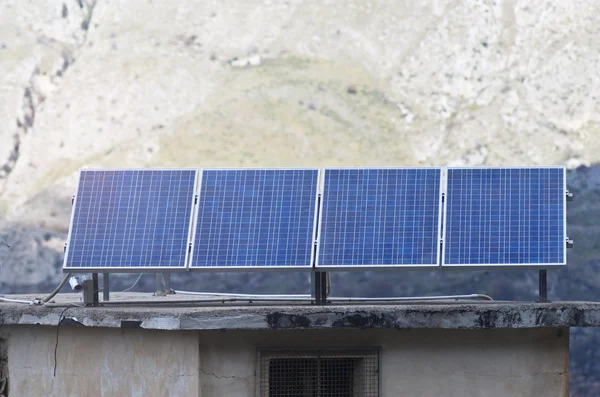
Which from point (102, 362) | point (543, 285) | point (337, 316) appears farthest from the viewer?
point (543, 285)

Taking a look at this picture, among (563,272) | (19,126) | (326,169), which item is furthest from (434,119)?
(326,169)

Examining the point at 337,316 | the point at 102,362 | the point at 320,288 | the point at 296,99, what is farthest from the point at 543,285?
the point at 296,99

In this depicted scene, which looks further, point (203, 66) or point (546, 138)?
point (203, 66)

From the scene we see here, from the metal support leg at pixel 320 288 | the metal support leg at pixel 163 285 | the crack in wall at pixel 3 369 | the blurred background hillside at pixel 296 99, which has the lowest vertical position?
the crack in wall at pixel 3 369

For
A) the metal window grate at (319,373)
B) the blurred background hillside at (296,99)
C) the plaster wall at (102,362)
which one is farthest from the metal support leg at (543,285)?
the blurred background hillside at (296,99)

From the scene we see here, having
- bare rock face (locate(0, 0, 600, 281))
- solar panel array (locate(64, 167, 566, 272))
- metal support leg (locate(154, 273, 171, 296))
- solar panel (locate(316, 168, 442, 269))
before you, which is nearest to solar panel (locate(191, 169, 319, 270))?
solar panel array (locate(64, 167, 566, 272))

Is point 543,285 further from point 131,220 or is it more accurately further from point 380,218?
point 131,220

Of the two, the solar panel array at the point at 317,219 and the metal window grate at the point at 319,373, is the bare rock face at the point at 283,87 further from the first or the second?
the metal window grate at the point at 319,373

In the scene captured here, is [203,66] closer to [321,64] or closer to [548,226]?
[321,64]
